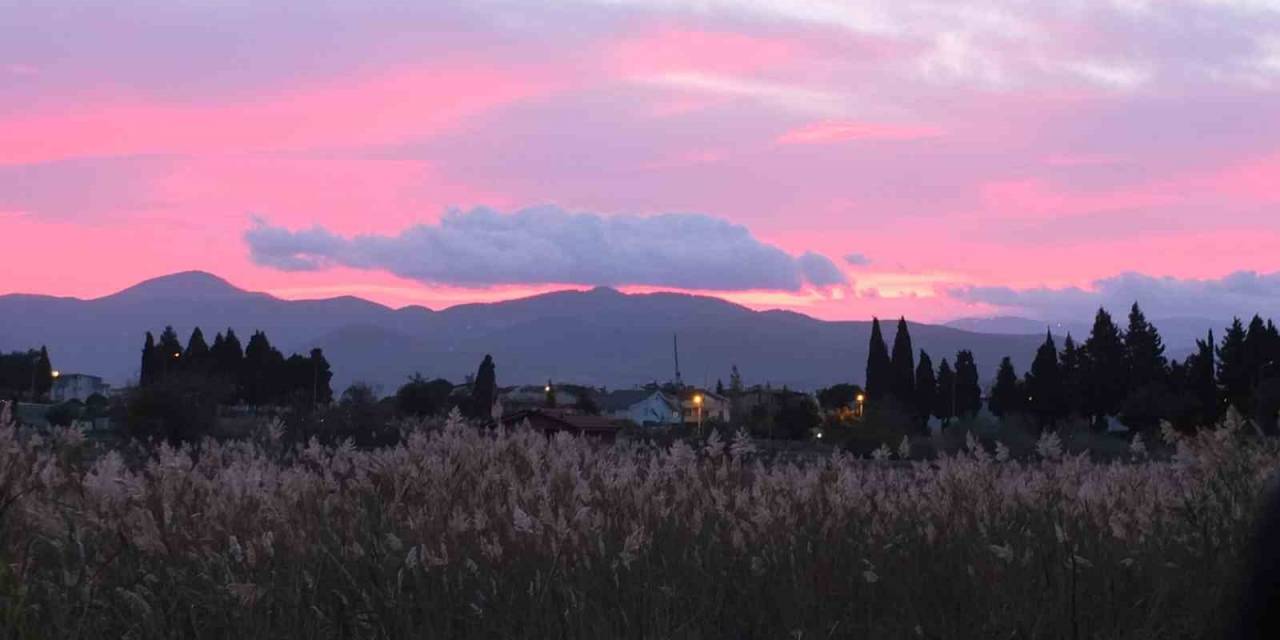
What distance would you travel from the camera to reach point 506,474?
8.71m

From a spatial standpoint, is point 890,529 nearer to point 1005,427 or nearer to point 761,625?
point 761,625

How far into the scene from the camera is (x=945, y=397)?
77.9 m

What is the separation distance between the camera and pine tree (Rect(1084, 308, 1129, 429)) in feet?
212

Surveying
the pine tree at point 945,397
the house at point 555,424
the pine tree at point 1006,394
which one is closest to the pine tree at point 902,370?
the pine tree at point 945,397

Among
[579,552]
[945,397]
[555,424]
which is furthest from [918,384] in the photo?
[579,552]

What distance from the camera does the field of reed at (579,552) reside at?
6332mm

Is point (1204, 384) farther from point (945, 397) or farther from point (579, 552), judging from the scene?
Result: point (579, 552)

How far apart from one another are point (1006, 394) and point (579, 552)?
2739 inches

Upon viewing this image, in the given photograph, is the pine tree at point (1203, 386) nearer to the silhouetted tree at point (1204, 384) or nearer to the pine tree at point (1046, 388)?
the silhouetted tree at point (1204, 384)

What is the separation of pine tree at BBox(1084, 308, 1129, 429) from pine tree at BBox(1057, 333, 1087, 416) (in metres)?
0.22

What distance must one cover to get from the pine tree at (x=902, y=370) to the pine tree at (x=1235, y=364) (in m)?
18.4

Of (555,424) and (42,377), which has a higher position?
(42,377)

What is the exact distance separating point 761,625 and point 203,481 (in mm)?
3069

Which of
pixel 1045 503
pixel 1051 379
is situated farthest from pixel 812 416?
pixel 1045 503
